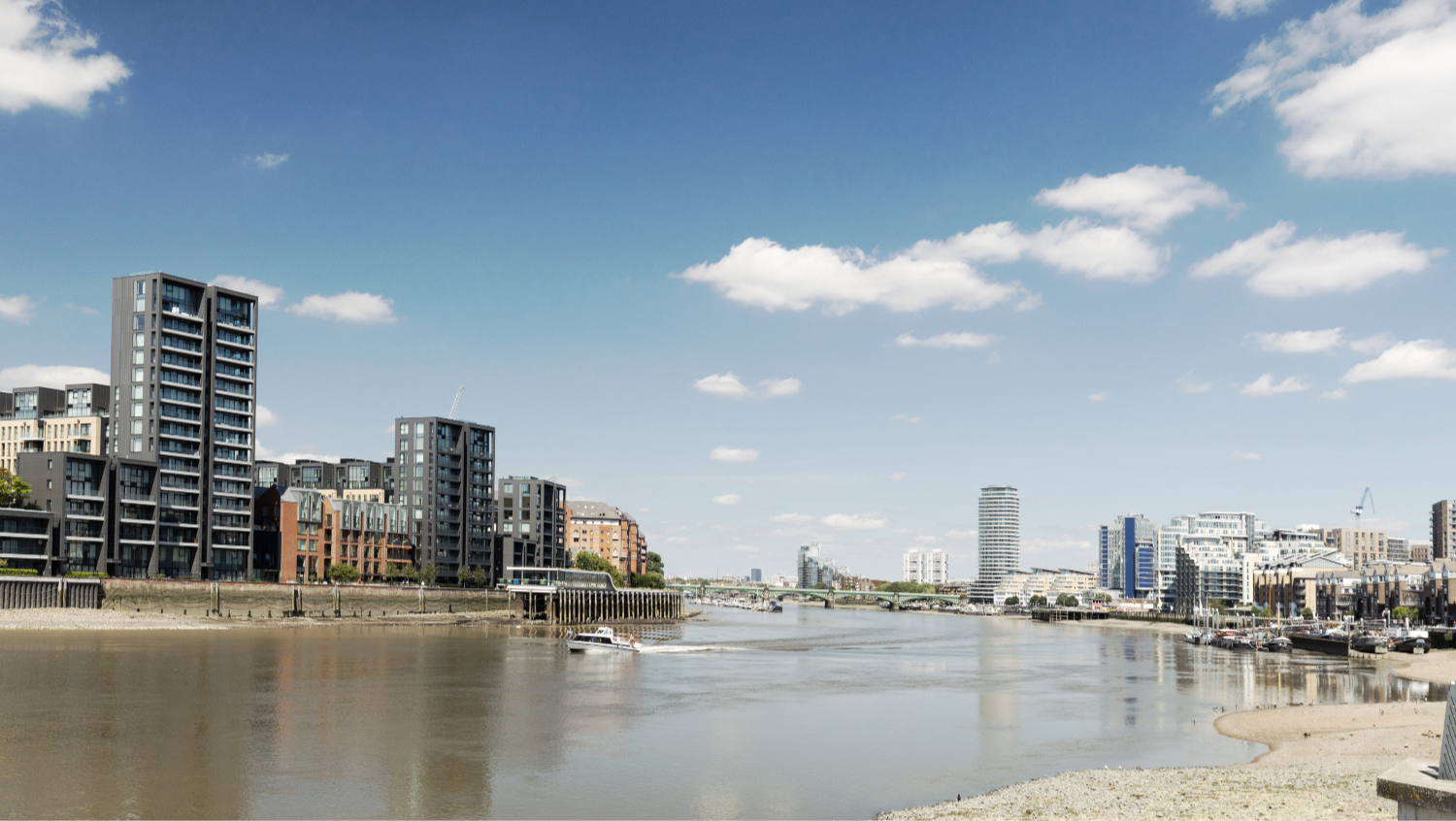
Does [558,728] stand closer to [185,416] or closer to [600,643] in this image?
[600,643]

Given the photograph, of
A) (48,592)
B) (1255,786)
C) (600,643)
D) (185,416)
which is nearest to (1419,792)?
(1255,786)

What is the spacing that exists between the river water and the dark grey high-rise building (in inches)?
2428

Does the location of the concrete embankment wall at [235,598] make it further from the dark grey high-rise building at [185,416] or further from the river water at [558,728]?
the river water at [558,728]

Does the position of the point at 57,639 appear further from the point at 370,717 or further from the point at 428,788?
the point at 428,788

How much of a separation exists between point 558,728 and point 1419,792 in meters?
54.0

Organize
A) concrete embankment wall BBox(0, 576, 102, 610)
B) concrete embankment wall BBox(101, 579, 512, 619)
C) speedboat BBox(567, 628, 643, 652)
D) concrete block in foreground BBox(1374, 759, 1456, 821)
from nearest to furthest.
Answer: concrete block in foreground BBox(1374, 759, 1456, 821)
speedboat BBox(567, 628, 643, 652)
concrete embankment wall BBox(0, 576, 102, 610)
concrete embankment wall BBox(101, 579, 512, 619)

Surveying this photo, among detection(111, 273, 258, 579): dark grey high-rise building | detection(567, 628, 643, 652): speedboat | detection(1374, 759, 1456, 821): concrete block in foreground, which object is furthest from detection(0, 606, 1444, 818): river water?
detection(111, 273, 258, 579): dark grey high-rise building

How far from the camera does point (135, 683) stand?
77562mm

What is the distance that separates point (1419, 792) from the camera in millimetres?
13336

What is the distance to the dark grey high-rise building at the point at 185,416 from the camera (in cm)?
18300

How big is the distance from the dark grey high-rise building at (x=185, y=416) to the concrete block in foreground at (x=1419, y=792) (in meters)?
192

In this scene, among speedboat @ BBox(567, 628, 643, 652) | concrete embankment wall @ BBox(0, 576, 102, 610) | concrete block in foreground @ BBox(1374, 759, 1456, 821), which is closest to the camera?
concrete block in foreground @ BBox(1374, 759, 1456, 821)

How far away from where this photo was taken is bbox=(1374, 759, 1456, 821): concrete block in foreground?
1309 cm

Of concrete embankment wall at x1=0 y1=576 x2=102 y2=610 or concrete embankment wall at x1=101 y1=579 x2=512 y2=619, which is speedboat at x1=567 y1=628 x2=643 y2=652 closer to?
concrete embankment wall at x1=101 y1=579 x2=512 y2=619
